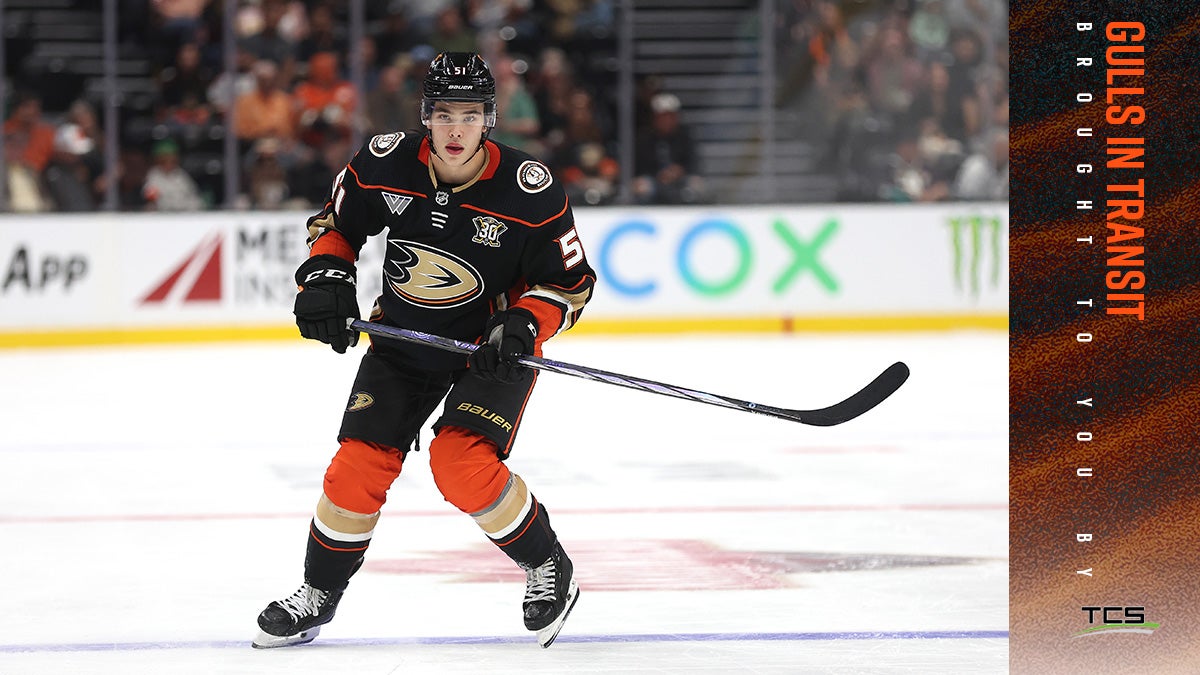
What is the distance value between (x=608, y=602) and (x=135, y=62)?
774cm

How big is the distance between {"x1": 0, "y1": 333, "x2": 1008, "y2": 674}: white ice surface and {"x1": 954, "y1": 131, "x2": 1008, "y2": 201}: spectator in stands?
2.68 m

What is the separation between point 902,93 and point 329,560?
8.31 m

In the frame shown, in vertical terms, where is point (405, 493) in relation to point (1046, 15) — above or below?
below

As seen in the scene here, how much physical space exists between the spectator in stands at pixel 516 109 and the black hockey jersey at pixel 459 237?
7.35 metres

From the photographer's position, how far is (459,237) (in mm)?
3561

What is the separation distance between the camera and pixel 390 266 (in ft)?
12.0

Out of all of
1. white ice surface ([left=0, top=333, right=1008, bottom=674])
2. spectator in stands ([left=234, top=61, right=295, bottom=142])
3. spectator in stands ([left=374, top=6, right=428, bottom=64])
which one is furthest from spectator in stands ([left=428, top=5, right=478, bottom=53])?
white ice surface ([left=0, top=333, right=1008, bottom=674])

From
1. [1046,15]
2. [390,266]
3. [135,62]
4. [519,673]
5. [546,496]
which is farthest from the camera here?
[135,62]

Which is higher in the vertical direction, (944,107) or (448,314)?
(944,107)

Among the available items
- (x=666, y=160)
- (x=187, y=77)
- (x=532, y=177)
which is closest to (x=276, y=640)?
(x=532, y=177)

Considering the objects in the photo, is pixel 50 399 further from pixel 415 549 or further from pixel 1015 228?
pixel 1015 228

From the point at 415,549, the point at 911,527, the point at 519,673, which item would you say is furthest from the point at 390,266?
the point at 911,527

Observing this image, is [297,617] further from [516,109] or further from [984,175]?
[984,175]

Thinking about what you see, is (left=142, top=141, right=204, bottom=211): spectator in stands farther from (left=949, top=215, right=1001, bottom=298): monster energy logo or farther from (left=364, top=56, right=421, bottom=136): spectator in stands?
(left=949, top=215, right=1001, bottom=298): monster energy logo
